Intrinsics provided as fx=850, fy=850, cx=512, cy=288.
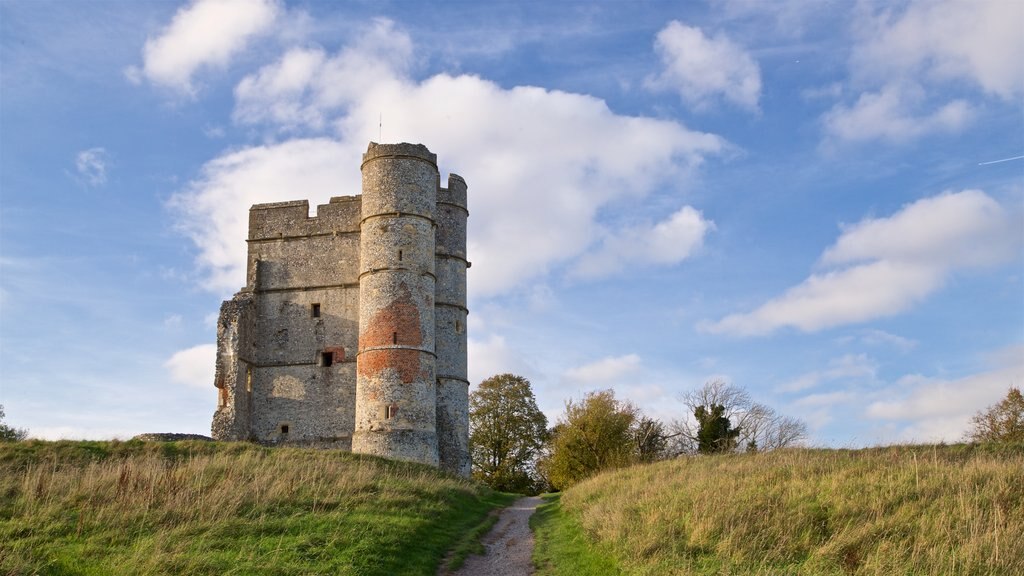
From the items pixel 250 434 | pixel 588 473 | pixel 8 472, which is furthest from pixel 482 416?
pixel 8 472

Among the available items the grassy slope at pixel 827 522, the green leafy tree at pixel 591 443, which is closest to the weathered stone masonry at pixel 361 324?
the green leafy tree at pixel 591 443

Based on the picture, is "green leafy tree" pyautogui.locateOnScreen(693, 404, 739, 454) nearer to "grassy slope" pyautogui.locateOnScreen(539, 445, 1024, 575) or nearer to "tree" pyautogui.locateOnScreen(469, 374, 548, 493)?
"tree" pyautogui.locateOnScreen(469, 374, 548, 493)

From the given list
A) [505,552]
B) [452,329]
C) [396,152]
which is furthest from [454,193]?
[505,552]

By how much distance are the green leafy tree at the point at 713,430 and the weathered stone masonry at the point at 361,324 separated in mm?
9844

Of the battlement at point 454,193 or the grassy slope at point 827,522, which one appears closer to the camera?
the grassy slope at point 827,522

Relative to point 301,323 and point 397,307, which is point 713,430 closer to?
point 397,307

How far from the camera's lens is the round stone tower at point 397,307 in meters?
28.9

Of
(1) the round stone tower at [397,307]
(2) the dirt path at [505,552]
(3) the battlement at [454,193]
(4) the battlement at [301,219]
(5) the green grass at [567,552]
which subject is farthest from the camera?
(3) the battlement at [454,193]

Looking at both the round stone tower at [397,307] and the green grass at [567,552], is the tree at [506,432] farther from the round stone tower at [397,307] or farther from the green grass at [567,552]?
the green grass at [567,552]

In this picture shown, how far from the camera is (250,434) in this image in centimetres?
3181

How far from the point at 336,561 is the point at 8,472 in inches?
336

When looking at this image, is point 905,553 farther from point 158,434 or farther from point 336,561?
point 158,434

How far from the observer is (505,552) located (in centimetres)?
1505

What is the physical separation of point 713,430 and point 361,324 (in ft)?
49.7
